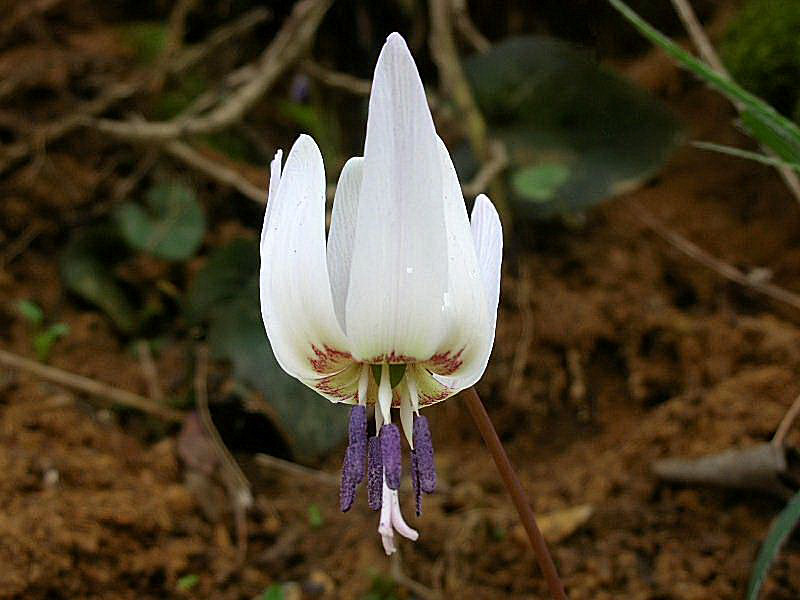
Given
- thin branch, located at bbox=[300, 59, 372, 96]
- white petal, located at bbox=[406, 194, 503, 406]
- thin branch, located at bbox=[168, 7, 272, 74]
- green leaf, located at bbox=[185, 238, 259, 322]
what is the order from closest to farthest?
white petal, located at bbox=[406, 194, 503, 406] < green leaf, located at bbox=[185, 238, 259, 322] < thin branch, located at bbox=[300, 59, 372, 96] < thin branch, located at bbox=[168, 7, 272, 74]

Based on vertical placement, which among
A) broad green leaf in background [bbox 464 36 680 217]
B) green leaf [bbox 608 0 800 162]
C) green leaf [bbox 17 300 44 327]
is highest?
broad green leaf in background [bbox 464 36 680 217]

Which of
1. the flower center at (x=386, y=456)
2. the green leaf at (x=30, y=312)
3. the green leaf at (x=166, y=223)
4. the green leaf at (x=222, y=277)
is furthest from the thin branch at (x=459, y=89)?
the flower center at (x=386, y=456)

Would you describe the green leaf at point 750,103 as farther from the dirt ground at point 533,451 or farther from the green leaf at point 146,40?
the green leaf at point 146,40

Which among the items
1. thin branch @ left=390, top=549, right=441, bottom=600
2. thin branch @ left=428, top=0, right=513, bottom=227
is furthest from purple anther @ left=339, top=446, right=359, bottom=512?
thin branch @ left=428, top=0, right=513, bottom=227

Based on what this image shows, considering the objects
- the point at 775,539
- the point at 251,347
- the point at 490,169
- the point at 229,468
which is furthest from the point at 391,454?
the point at 490,169

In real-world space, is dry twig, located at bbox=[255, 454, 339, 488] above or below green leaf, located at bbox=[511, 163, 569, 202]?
below

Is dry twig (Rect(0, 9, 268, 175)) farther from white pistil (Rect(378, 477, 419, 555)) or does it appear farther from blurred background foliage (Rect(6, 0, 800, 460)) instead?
white pistil (Rect(378, 477, 419, 555))

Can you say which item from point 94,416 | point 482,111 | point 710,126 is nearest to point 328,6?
point 482,111
